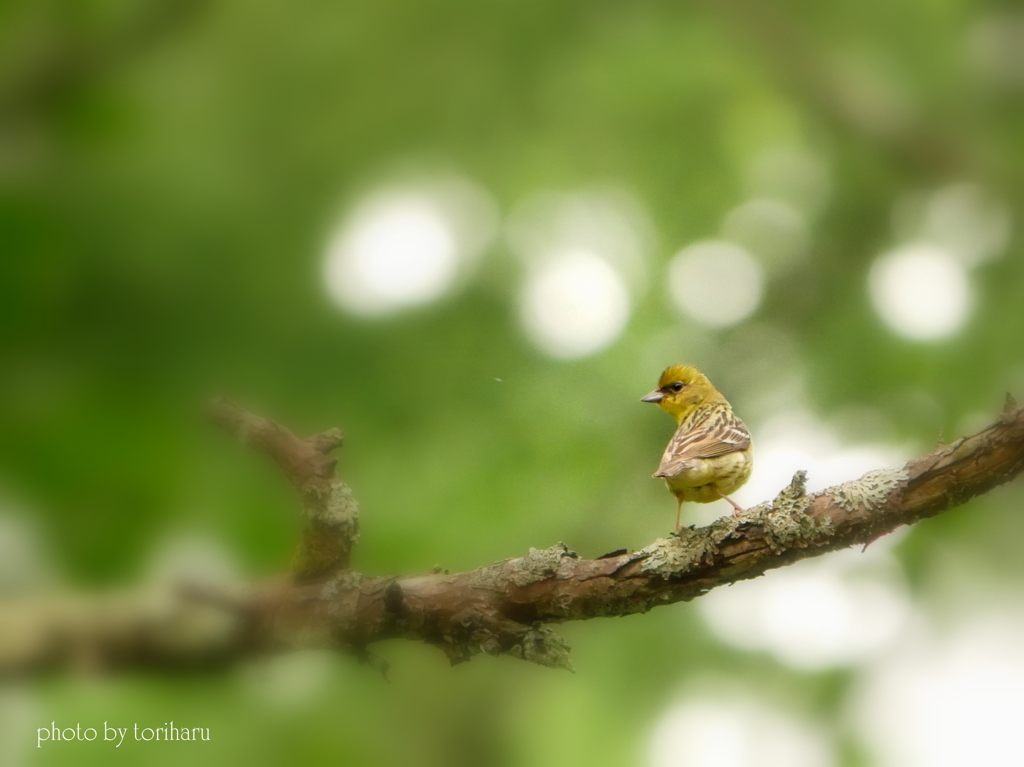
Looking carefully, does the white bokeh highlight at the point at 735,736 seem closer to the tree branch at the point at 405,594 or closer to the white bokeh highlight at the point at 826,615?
the white bokeh highlight at the point at 826,615

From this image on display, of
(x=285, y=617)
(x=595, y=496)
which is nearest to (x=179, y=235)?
(x=285, y=617)

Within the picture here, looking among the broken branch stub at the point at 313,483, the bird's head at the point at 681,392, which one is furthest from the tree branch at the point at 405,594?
the bird's head at the point at 681,392

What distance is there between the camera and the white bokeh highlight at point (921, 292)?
3.04 ft

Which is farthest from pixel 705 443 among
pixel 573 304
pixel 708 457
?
pixel 573 304

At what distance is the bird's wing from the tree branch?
0.41 ft

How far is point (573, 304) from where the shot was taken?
3.02ft

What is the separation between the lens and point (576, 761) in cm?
82

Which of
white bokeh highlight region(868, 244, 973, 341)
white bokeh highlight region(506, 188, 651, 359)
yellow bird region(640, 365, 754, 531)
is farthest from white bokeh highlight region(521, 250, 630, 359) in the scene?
white bokeh highlight region(868, 244, 973, 341)

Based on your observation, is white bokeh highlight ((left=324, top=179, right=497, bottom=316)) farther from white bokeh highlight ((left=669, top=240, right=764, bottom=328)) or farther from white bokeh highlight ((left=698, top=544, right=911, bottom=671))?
white bokeh highlight ((left=698, top=544, right=911, bottom=671))

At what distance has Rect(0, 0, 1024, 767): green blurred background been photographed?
64cm

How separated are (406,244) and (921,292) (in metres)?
0.59

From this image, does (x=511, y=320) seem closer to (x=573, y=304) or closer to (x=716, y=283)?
(x=573, y=304)

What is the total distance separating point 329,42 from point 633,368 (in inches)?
17.6

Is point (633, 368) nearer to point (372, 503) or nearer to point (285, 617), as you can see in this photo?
point (372, 503)
